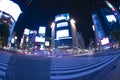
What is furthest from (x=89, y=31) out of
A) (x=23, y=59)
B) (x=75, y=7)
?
(x=23, y=59)

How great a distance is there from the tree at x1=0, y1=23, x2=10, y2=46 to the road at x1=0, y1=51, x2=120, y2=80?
0.15 metres

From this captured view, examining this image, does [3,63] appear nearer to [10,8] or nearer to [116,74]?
[10,8]

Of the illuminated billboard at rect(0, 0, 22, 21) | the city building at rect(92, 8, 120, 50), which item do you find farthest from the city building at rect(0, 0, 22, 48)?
the city building at rect(92, 8, 120, 50)

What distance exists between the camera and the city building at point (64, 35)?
1.09 m

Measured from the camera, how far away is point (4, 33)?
3.58 ft

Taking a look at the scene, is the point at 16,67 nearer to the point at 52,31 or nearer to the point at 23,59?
the point at 23,59

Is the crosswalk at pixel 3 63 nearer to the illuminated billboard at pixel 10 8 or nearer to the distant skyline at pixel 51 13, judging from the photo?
the distant skyline at pixel 51 13

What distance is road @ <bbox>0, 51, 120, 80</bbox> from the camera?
1.06 meters

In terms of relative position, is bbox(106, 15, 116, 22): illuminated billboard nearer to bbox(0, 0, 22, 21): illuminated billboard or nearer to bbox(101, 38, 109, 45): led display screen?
bbox(101, 38, 109, 45): led display screen

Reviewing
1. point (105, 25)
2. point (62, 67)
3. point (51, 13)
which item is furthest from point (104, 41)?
point (51, 13)

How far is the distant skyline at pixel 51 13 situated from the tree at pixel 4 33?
0.29 feet

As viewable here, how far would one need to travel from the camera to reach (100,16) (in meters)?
1.22

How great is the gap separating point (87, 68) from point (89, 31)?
0.34 m

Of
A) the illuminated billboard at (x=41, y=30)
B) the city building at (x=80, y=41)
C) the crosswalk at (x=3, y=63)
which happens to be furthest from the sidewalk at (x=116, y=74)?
the crosswalk at (x=3, y=63)
